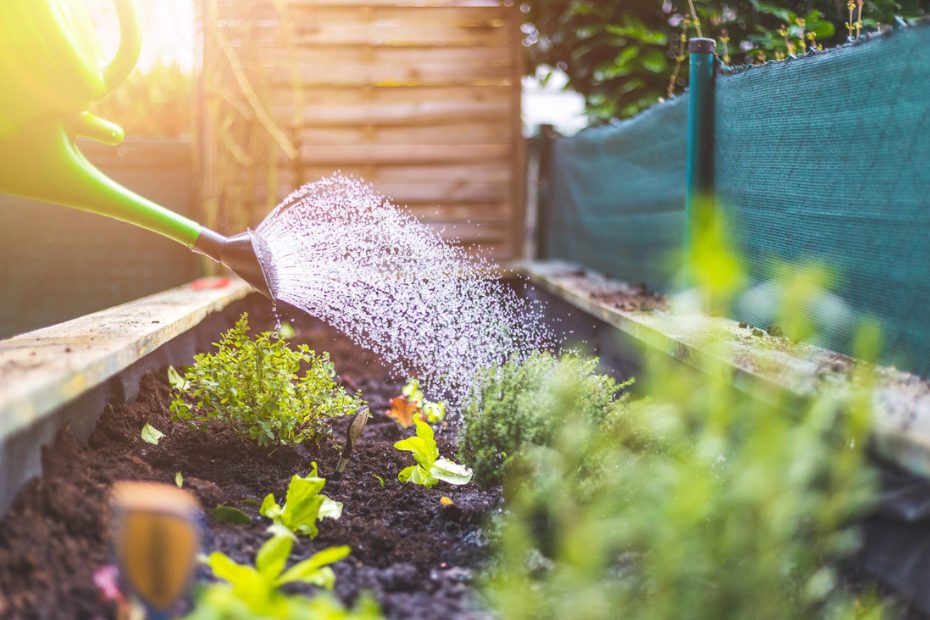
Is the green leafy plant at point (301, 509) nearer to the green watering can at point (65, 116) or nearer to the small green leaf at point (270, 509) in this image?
the small green leaf at point (270, 509)

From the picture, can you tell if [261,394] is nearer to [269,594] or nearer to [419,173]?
[269,594]

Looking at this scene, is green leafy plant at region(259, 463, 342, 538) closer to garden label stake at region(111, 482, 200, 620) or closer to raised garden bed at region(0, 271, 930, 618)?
raised garden bed at region(0, 271, 930, 618)

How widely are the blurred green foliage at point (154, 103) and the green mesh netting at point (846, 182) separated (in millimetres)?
4634

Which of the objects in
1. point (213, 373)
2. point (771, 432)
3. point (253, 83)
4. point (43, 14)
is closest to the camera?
point (771, 432)

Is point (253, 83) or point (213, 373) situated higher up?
point (253, 83)

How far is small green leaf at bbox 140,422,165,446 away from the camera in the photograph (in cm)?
216

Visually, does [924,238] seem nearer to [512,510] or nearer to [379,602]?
[512,510]

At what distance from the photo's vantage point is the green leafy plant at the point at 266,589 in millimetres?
1166

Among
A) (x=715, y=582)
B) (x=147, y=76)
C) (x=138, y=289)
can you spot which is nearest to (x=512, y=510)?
(x=715, y=582)

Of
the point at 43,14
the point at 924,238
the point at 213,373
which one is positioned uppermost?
the point at 43,14

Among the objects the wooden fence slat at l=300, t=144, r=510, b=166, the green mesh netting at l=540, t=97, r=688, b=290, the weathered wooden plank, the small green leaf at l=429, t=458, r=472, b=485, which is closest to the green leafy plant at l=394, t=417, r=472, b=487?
the small green leaf at l=429, t=458, r=472, b=485

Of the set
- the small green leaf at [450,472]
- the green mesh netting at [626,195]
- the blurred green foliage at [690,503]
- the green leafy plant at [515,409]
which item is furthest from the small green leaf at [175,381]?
the green mesh netting at [626,195]

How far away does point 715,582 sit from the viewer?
1434 millimetres

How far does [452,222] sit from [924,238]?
4627 millimetres
